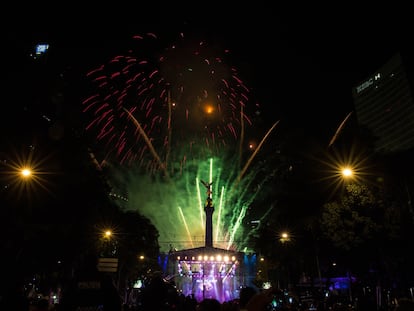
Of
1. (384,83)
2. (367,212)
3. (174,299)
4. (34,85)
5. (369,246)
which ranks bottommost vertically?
(174,299)

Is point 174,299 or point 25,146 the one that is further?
point 25,146

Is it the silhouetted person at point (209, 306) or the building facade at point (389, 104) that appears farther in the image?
the building facade at point (389, 104)

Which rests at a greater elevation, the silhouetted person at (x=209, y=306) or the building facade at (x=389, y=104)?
the building facade at (x=389, y=104)

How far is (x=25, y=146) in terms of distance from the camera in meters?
25.6

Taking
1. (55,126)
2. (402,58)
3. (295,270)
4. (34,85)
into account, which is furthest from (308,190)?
(402,58)

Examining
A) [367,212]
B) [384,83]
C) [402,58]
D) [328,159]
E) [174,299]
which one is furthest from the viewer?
[384,83]

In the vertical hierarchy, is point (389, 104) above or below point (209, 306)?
above

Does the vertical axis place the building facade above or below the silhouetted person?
above

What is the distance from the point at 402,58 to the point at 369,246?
13880cm

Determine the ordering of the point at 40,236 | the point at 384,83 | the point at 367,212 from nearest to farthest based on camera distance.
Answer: the point at 367,212
the point at 40,236
the point at 384,83

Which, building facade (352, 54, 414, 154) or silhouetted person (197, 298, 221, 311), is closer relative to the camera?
silhouetted person (197, 298, 221, 311)

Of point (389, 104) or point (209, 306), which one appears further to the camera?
point (389, 104)

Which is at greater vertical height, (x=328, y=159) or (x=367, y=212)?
(x=328, y=159)

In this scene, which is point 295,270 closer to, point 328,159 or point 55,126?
point 328,159
